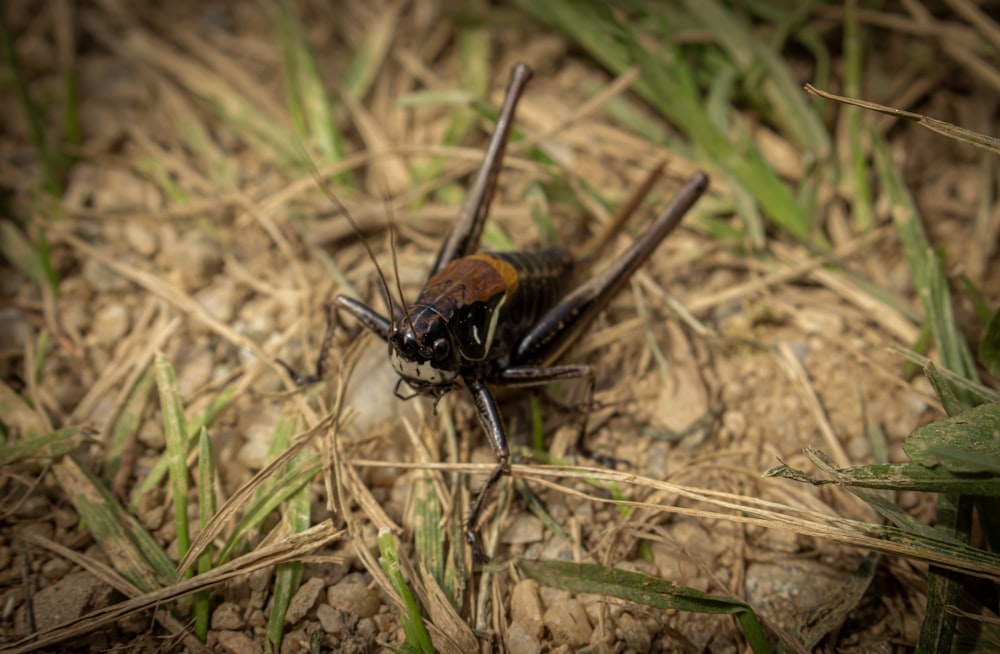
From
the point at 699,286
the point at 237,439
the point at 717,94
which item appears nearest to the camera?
the point at 237,439

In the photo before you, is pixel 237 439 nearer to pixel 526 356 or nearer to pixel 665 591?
pixel 526 356

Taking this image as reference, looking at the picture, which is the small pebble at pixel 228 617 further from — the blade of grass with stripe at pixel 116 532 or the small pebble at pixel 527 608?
the small pebble at pixel 527 608

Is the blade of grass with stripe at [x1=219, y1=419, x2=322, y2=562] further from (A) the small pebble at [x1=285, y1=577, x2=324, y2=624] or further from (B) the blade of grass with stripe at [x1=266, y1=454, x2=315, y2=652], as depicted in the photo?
(A) the small pebble at [x1=285, y1=577, x2=324, y2=624]

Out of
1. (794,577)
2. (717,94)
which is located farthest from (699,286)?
(794,577)

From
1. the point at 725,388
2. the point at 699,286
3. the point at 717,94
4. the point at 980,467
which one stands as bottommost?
→ the point at 980,467

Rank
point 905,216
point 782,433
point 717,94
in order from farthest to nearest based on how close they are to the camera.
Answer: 1. point 717,94
2. point 905,216
3. point 782,433

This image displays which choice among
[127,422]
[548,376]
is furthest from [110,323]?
[548,376]

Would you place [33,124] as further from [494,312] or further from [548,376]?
[548,376]

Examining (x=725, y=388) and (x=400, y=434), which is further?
(x=725, y=388)

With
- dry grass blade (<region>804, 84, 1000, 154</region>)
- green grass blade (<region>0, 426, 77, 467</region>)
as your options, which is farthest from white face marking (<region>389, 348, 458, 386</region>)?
dry grass blade (<region>804, 84, 1000, 154</region>)
